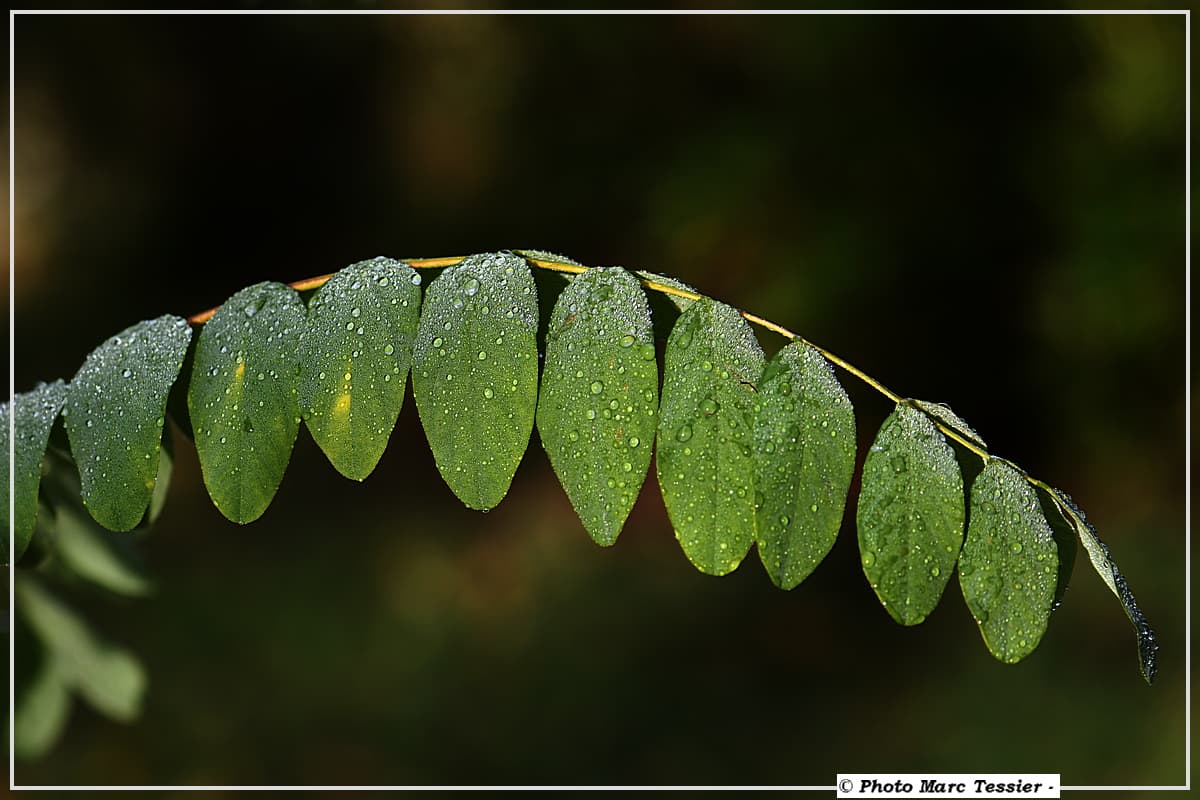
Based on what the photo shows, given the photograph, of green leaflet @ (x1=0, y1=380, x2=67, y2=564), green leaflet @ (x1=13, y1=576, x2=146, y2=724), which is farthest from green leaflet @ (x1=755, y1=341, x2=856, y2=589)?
green leaflet @ (x1=13, y1=576, x2=146, y2=724)

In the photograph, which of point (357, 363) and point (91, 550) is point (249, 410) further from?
point (91, 550)

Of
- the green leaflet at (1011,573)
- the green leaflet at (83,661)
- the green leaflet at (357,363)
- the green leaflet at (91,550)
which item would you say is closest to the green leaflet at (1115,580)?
the green leaflet at (1011,573)

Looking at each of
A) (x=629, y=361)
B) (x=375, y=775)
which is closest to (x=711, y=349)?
(x=629, y=361)

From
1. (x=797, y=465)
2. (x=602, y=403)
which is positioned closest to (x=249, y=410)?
(x=602, y=403)

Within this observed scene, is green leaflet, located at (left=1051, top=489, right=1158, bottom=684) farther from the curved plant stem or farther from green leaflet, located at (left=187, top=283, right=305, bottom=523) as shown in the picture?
green leaflet, located at (left=187, top=283, right=305, bottom=523)

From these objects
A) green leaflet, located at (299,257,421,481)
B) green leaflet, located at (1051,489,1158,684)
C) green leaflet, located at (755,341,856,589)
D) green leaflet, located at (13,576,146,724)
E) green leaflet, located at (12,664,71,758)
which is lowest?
green leaflet, located at (12,664,71,758)

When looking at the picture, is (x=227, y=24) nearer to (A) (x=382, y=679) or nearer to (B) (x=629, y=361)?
(A) (x=382, y=679)

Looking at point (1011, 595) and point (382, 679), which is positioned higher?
point (1011, 595)
